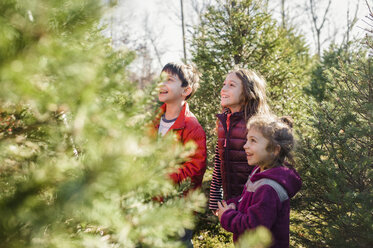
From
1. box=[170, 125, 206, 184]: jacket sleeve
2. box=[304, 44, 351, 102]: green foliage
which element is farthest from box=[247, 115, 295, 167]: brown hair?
box=[304, 44, 351, 102]: green foliage

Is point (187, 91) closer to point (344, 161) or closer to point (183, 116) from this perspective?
point (183, 116)

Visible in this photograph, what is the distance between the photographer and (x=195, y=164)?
7.25 ft

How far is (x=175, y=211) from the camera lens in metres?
0.90

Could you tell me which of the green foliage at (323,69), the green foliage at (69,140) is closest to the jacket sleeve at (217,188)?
the green foliage at (69,140)

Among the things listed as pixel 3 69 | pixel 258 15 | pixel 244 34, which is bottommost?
pixel 3 69

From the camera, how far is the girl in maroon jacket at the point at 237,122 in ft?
8.66

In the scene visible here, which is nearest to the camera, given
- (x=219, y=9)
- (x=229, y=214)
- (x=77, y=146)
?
(x=77, y=146)

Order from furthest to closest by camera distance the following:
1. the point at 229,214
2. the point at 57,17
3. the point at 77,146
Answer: the point at 229,214 → the point at 77,146 → the point at 57,17

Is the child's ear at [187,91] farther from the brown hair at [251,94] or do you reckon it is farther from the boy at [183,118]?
the brown hair at [251,94]

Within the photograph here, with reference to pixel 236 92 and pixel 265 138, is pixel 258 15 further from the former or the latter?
pixel 265 138

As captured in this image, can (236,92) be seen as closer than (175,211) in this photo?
No

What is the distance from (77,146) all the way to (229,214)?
1.38 metres

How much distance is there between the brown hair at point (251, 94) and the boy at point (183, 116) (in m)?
0.54

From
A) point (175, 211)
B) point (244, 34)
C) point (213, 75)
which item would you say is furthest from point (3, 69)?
point (244, 34)
